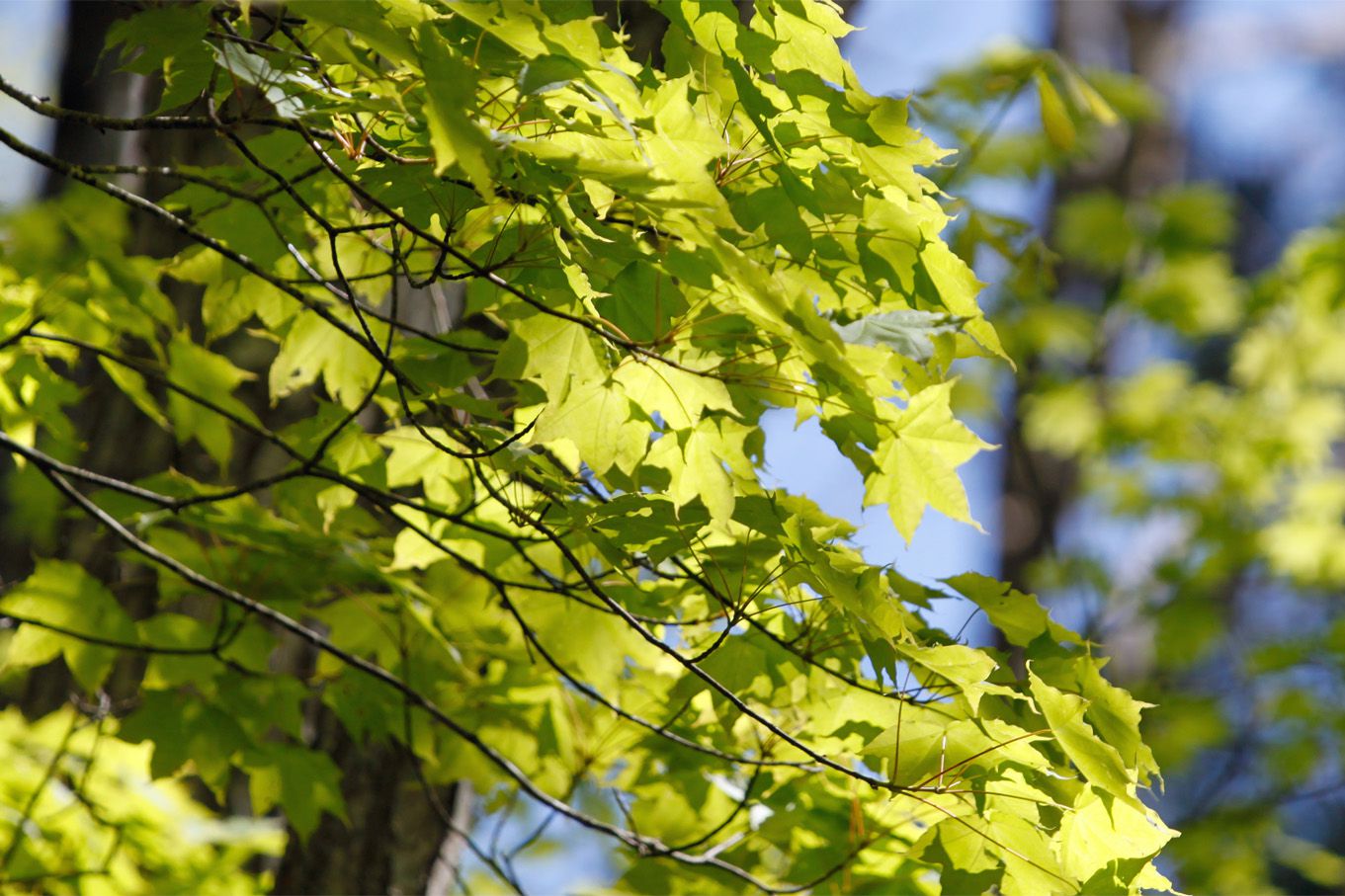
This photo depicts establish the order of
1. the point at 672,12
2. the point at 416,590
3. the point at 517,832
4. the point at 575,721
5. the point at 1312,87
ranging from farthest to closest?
the point at 1312,87
the point at 517,832
the point at 575,721
the point at 416,590
the point at 672,12

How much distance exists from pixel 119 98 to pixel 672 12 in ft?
6.44

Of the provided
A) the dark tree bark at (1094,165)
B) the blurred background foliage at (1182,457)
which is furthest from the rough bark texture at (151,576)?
the dark tree bark at (1094,165)

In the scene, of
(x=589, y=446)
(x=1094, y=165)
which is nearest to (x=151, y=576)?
(x=589, y=446)

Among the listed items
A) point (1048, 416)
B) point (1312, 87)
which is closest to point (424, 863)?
point (1048, 416)

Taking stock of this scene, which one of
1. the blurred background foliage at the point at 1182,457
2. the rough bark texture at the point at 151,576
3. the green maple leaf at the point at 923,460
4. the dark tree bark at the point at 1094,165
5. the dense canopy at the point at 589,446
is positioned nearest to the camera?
the dense canopy at the point at 589,446

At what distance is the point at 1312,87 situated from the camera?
14.3 m

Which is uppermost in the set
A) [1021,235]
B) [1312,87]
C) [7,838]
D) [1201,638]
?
[1312,87]

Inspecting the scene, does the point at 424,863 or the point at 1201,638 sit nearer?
the point at 424,863

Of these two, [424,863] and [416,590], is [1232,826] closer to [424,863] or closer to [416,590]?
[424,863]

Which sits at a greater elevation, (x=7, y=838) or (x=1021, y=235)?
(x=1021, y=235)

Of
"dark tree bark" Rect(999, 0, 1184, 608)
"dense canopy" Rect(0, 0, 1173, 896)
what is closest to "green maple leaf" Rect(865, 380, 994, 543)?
"dense canopy" Rect(0, 0, 1173, 896)

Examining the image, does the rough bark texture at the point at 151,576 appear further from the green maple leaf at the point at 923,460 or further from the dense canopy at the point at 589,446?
the green maple leaf at the point at 923,460

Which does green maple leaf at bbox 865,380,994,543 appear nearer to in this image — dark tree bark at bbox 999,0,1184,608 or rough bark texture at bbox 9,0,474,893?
rough bark texture at bbox 9,0,474,893

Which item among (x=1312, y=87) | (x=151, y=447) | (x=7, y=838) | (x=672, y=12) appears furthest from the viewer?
(x=1312, y=87)
